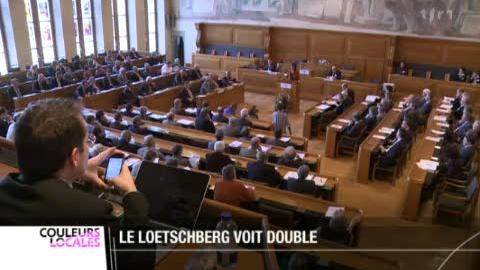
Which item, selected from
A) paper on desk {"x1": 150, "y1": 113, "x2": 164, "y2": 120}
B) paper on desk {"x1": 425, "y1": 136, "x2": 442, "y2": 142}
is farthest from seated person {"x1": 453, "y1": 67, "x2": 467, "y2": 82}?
Answer: paper on desk {"x1": 150, "y1": 113, "x2": 164, "y2": 120}

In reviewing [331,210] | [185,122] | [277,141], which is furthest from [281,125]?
[331,210]

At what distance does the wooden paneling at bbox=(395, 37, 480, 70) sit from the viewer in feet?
54.3

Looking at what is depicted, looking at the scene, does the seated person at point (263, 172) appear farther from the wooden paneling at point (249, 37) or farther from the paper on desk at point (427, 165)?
the wooden paneling at point (249, 37)

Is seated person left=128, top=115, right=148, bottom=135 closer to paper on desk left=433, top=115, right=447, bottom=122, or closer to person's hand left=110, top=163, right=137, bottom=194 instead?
paper on desk left=433, top=115, right=447, bottom=122

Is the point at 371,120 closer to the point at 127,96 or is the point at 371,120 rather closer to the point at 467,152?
the point at 467,152

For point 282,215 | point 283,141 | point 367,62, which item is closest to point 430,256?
point 282,215

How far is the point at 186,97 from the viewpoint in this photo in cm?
1377

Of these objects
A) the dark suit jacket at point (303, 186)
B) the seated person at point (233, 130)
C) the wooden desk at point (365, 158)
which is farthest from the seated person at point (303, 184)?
the seated person at point (233, 130)

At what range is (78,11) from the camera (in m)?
18.2

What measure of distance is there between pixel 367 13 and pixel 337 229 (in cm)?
1434

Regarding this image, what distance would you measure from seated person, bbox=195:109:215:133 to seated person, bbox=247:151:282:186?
9.85ft

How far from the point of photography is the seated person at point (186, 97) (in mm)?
13617

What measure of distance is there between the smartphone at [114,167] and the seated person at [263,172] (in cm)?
507

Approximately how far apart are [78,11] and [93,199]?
1867 centimetres
